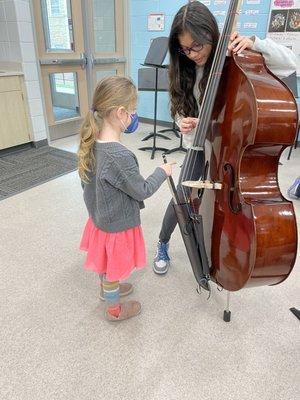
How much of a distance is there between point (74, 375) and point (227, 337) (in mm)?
638

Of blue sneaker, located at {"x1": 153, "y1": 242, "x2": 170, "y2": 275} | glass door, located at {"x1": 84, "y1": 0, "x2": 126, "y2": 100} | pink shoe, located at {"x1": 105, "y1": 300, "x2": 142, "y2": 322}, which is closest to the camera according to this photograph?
pink shoe, located at {"x1": 105, "y1": 300, "x2": 142, "y2": 322}

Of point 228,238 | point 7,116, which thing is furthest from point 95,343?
point 7,116

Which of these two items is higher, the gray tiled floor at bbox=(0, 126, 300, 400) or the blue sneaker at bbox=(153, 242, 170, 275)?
the blue sneaker at bbox=(153, 242, 170, 275)

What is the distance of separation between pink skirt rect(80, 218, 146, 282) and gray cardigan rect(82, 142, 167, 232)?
40 millimetres

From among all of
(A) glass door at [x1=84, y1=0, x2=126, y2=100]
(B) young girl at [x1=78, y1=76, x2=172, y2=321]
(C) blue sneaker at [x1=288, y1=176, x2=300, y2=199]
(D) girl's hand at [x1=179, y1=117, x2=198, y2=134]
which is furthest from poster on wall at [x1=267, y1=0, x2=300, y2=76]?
(B) young girl at [x1=78, y1=76, x2=172, y2=321]

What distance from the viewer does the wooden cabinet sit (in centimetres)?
311

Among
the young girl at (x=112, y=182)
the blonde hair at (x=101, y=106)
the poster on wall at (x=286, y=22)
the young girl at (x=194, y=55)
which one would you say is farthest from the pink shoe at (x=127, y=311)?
the poster on wall at (x=286, y=22)

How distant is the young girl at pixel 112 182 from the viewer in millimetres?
1086

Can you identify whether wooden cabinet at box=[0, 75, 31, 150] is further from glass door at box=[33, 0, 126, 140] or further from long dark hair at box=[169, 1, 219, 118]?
long dark hair at box=[169, 1, 219, 118]

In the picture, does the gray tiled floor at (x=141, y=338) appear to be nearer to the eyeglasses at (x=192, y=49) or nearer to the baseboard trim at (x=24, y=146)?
the eyeglasses at (x=192, y=49)

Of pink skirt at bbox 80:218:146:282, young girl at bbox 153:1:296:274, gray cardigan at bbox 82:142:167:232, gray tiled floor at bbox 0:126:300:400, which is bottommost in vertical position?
gray tiled floor at bbox 0:126:300:400

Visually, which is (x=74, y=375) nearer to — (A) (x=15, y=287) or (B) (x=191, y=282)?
(A) (x=15, y=287)

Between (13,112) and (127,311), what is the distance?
2.65 m

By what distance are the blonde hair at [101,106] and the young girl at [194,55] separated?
260 millimetres
